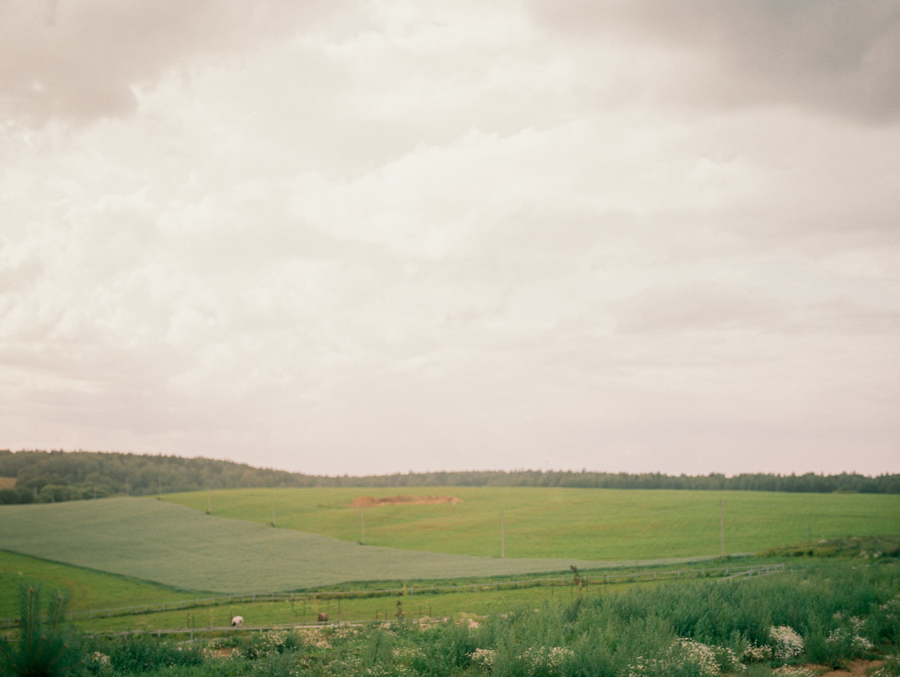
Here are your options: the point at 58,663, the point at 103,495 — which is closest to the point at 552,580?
the point at 58,663

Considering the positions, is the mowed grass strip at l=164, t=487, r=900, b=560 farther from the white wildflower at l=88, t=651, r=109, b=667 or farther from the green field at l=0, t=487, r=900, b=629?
the white wildflower at l=88, t=651, r=109, b=667

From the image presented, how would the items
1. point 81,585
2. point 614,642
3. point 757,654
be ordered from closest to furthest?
1. point 614,642
2. point 757,654
3. point 81,585

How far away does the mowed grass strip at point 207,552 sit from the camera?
55344 millimetres

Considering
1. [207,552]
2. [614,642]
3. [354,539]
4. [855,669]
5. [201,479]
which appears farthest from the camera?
[201,479]

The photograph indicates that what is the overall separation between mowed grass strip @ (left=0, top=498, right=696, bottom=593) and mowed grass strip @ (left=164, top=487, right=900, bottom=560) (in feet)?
19.4

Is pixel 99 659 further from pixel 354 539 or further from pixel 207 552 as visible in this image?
pixel 354 539

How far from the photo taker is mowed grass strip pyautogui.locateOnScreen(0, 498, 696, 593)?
5534cm

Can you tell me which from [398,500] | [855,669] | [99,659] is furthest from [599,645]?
[398,500]

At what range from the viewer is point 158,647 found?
1742cm

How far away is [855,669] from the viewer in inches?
634

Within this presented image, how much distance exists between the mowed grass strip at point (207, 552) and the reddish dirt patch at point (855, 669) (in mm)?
37849

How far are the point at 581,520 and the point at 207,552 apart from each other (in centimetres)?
4538

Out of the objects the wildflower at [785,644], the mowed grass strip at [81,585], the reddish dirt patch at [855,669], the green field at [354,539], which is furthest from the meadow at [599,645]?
the mowed grass strip at [81,585]

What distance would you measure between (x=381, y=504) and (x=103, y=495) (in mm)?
48145
